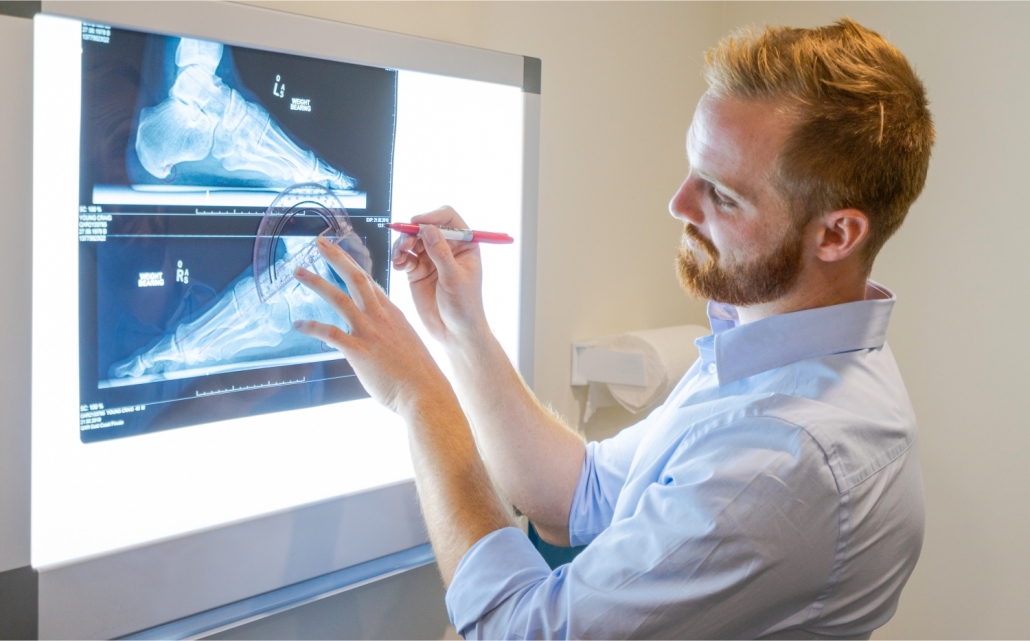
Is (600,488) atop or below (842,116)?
below

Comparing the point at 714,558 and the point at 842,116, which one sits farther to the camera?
the point at 842,116

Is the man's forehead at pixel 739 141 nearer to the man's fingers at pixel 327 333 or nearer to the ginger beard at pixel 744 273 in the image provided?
the ginger beard at pixel 744 273

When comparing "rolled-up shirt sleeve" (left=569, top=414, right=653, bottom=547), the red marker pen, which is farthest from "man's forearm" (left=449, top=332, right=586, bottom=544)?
the red marker pen

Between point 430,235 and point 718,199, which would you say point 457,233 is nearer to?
point 430,235

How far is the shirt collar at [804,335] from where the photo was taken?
0.95 meters

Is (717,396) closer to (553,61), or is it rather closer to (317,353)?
(317,353)

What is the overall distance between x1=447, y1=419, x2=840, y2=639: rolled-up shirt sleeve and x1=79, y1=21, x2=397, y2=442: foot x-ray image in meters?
0.47

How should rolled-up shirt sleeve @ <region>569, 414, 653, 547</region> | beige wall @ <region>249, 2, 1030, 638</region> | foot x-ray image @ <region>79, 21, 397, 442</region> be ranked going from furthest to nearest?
beige wall @ <region>249, 2, 1030, 638</region>, rolled-up shirt sleeve @ <region>569, 414, 653, 547</region>, foot x-ray image @ <region>79, 21, 397, 442</region>

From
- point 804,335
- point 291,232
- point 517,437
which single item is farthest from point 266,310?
point 804,335

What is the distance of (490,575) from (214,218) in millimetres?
538

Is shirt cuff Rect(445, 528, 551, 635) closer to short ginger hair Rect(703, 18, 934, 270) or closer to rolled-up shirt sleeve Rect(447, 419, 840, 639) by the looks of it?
rolled-up shirt sleeve Rect(447, 419, 840, 639)

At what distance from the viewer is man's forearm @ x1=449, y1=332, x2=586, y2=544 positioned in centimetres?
119

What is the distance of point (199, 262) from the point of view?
37.6 inches

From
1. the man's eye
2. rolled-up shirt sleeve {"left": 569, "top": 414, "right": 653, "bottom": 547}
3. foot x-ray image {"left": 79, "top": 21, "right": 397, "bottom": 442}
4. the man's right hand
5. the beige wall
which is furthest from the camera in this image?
the beige wall
